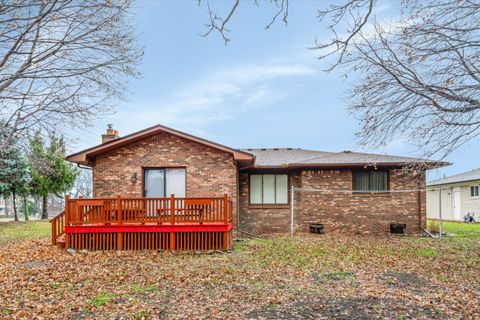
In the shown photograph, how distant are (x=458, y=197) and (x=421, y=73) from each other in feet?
74.3

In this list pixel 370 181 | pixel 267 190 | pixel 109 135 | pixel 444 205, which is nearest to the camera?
pixel 109 135

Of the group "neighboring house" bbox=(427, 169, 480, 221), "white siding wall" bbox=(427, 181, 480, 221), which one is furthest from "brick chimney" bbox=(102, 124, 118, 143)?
"white siding wall" bbox=(427, 181, 480, 221)

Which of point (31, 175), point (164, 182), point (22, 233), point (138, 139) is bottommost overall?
point (22, 233)

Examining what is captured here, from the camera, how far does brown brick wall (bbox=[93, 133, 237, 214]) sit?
46.8 ft

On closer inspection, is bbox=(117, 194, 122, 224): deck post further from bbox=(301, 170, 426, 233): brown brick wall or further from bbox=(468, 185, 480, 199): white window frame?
bbox=(468, 185, 480, 199): white window frame

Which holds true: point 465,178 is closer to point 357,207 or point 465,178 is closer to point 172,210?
point 357,207

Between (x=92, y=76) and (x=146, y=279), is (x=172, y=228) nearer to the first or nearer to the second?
(x=146, y=279)

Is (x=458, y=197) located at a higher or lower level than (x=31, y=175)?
lower

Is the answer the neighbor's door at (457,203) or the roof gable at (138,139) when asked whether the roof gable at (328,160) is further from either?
the neighbor's door at (457,203)

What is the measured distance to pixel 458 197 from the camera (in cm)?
2828

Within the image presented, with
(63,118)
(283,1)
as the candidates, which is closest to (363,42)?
(283,1)

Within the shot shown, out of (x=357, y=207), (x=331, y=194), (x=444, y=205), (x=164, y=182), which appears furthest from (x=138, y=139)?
(x=444, y=205)

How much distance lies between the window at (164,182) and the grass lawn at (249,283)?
3065 millimetres

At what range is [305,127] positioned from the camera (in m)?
15.6
